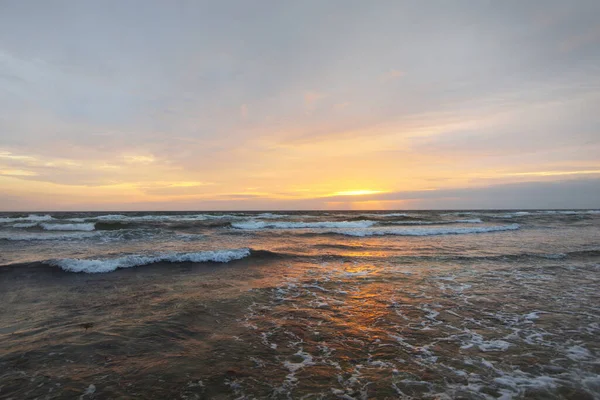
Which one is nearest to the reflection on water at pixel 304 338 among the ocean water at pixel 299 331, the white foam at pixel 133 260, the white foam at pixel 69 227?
the ocean water at pixel 299 331

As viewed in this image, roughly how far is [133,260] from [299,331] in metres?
9.37

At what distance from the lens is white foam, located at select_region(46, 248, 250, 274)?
11586 mm

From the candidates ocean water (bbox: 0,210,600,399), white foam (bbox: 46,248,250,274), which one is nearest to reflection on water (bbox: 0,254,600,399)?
ocean water (bbox: 0,210,600,399)

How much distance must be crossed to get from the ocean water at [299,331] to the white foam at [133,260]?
0.07 metres

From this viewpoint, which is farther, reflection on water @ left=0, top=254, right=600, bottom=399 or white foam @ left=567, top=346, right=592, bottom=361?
white foam @ left=567, top=346, right=592, bottom=361

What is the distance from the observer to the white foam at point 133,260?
38.0 feet

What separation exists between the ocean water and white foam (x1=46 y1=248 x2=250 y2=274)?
0.07 m

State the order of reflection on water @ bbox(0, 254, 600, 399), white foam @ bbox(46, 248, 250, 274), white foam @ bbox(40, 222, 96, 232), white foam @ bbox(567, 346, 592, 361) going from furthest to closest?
white foam @ bbox(40, 222, 96, 232) < white foam @ bbox(46, 248, 250, 274) < white foam @ bbox(567, 346, 592, 361) < reflection on water @ bbox(0, 254, 600, 399)

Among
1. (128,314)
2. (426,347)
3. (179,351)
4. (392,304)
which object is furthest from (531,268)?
(128,314)

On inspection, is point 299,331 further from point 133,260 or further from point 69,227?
point 69,227

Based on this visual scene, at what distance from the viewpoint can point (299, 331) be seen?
6.02 m

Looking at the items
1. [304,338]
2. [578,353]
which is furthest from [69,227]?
[578,353]

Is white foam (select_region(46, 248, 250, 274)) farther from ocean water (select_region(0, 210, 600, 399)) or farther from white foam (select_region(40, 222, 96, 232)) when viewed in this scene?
white foam (select_region(40, 222, 96, 232))

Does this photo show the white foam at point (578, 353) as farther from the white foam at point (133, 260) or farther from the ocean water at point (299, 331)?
the white foam at point (133, 260)
